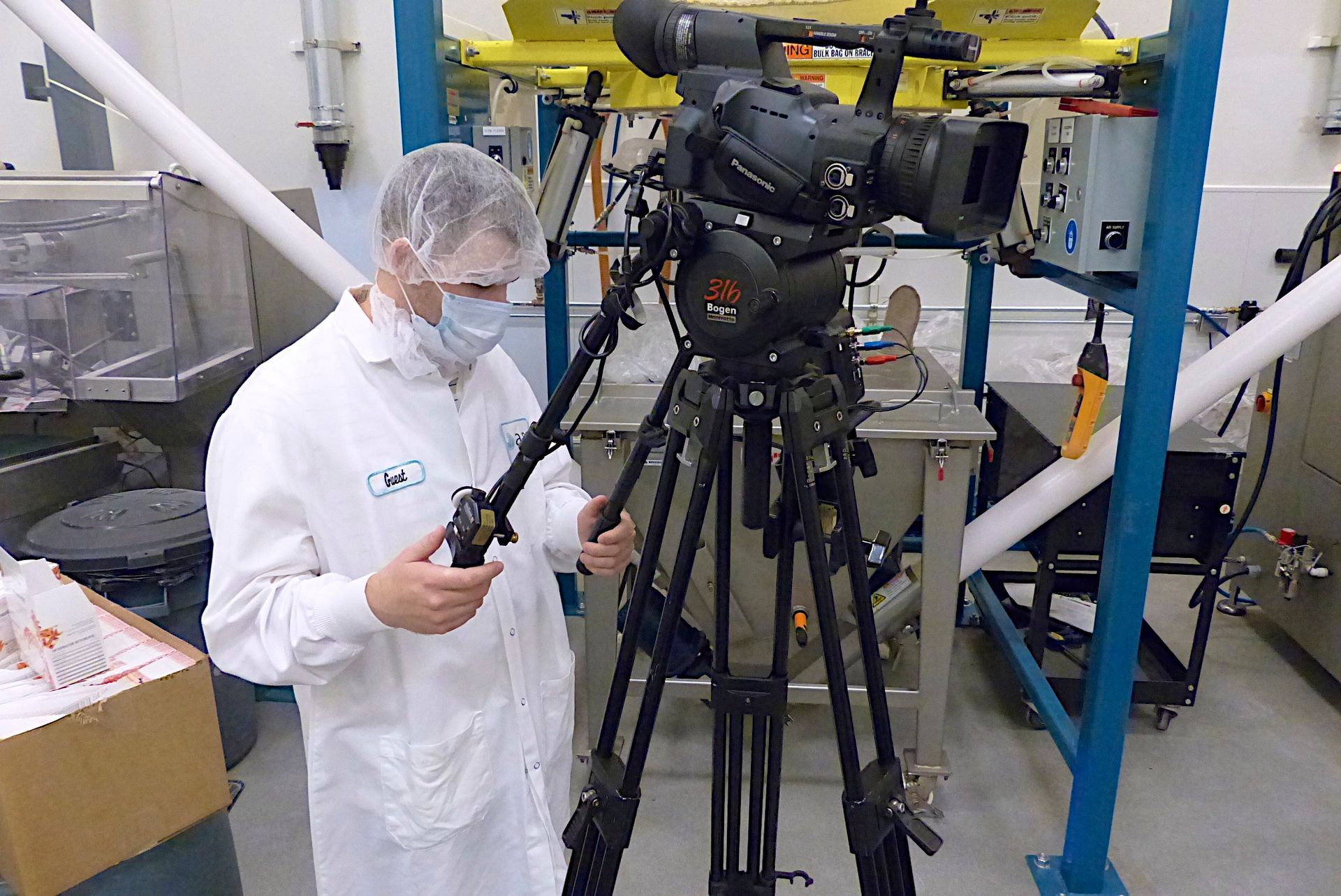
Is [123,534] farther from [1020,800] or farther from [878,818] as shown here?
[1020,800]

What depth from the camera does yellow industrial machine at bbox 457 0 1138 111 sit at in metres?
1.59

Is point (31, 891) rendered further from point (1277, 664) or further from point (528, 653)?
point (1277, 664)

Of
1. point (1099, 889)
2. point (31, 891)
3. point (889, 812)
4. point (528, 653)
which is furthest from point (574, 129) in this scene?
point (1099, 889)

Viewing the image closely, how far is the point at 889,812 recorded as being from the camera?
114cm

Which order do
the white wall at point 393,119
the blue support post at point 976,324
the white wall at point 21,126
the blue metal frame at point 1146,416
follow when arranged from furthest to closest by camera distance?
the white wall at point 21,126, the white wall at point 393,119, the blue support post at point 976,324, the blue metal frame at point 1146,416

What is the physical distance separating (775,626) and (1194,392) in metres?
1.01

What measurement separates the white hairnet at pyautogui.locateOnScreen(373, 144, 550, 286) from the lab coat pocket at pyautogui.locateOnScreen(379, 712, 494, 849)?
0.58 meters

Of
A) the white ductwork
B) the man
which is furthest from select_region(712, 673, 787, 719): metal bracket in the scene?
the white ductwork

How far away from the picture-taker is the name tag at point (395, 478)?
3.73 feet

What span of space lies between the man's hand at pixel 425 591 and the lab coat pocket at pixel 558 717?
0.34 meters

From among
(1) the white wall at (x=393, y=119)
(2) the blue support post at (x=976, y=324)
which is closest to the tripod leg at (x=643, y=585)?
(2) the blue support post at (x=976, y=324)

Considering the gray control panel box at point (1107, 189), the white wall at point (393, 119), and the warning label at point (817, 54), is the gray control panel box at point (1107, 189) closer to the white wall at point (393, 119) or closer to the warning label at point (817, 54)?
the warning label at point (817, 54)

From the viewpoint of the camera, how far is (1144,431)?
1557 mm

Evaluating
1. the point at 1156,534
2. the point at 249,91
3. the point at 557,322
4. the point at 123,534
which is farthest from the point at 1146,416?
the point at 249,91
